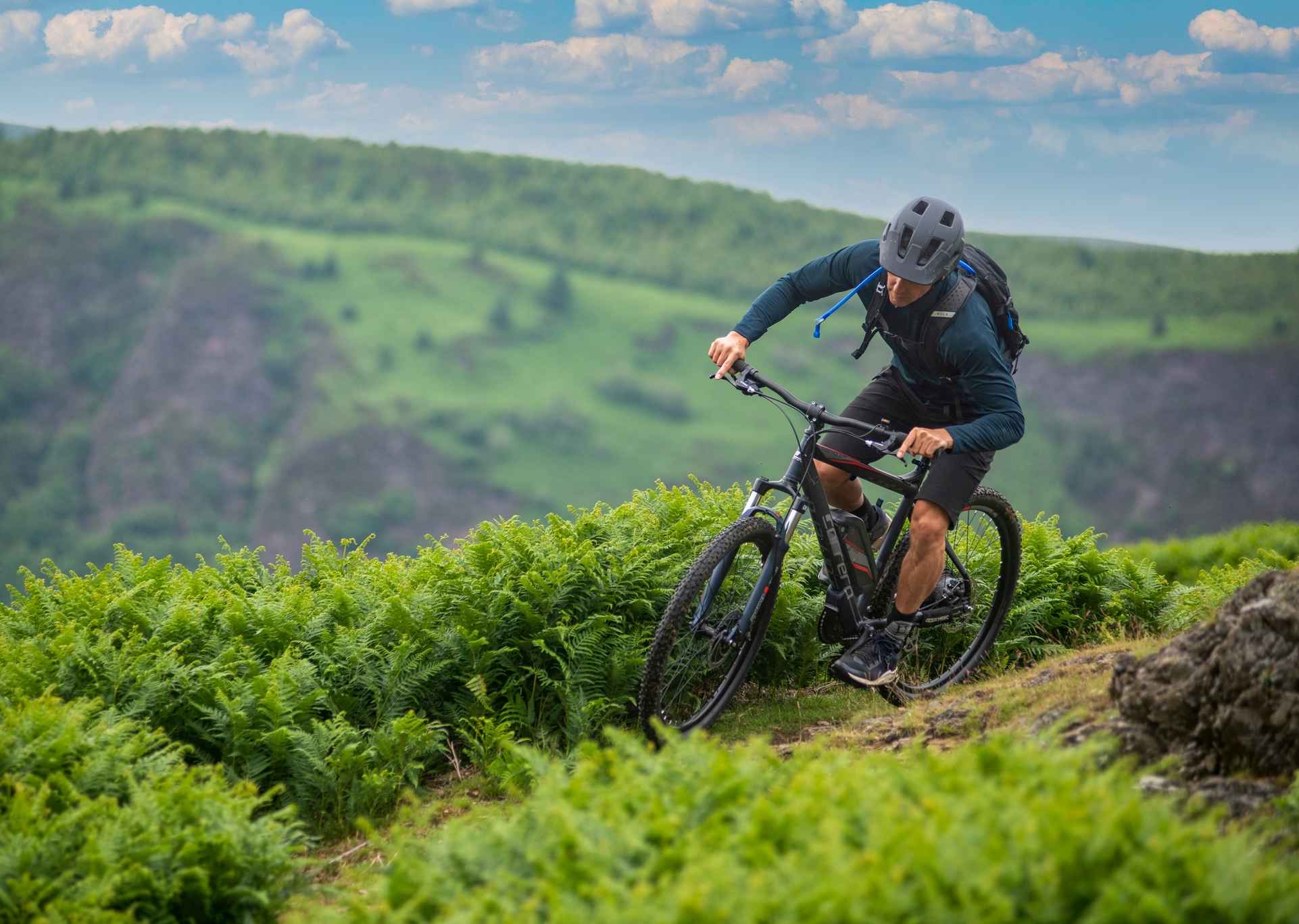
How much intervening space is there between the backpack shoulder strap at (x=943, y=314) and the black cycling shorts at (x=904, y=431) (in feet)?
1.68

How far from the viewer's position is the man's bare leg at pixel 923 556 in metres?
7.21

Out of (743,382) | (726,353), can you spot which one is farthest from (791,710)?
(726,353)

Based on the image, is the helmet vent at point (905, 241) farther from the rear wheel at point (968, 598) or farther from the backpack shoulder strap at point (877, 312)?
the rear wheel at point (968, 598)

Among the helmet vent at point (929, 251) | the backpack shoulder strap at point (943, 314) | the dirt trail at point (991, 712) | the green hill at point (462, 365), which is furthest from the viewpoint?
the green hill at point (462, 365)

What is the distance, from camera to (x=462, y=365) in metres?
162

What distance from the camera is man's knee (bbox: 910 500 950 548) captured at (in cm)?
721

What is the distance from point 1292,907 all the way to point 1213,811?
0.42 meters

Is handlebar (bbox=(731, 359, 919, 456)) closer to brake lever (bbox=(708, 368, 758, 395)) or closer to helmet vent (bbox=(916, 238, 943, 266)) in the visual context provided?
brake lever (bbox=(708, 368, 758, 395))

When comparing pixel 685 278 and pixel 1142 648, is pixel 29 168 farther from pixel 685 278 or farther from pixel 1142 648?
pixel 1142 648

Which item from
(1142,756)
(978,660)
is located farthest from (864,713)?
(1142,756)

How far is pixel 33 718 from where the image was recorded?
573cm

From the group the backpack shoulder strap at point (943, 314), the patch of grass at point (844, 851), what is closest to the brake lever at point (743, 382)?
the backpack shoulder strap at point (943, 314)

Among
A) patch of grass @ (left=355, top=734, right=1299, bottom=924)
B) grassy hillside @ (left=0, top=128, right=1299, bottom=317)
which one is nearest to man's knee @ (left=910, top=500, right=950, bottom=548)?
patch of grass @ (left=355, top=734, right=1299, bottom=924)

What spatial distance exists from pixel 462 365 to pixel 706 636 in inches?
6236
